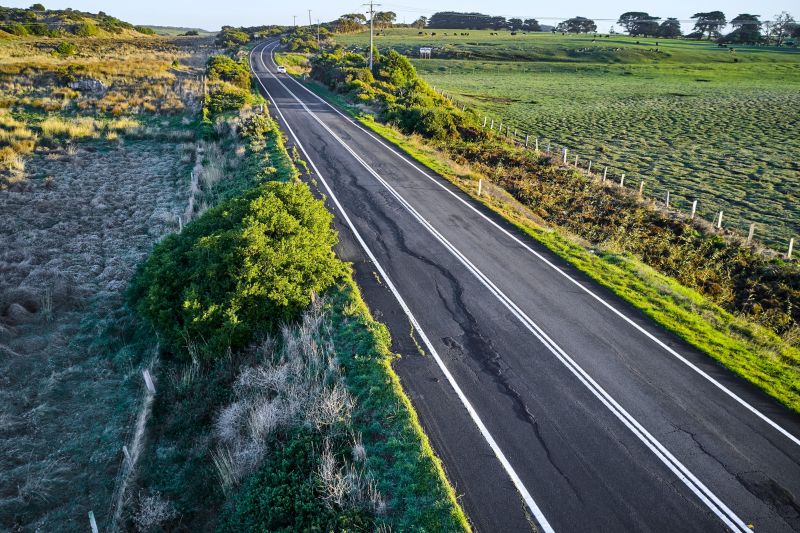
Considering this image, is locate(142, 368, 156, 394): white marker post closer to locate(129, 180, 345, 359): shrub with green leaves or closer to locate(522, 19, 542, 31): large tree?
locate(129, 180, 345, 359): shrub with green leaves

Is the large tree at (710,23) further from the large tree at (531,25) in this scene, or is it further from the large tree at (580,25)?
the large tree at (531,25)

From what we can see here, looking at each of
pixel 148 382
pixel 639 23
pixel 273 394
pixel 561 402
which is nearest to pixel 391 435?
pixel 273 394

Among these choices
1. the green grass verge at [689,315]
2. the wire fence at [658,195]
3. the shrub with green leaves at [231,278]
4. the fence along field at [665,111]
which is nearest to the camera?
the green grass verge at [689,315]

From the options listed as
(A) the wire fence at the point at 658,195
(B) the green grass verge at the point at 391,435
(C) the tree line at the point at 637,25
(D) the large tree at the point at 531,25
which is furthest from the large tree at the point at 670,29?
(B) the green grass verge at the point at 391,435

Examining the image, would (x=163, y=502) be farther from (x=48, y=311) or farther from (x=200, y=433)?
(x=48, y=311)

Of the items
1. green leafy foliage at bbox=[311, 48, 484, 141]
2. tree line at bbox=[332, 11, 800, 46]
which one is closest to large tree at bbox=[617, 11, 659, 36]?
tree line at bbox=[332, 11, 800, 46]

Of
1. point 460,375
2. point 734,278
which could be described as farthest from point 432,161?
point 460,375
